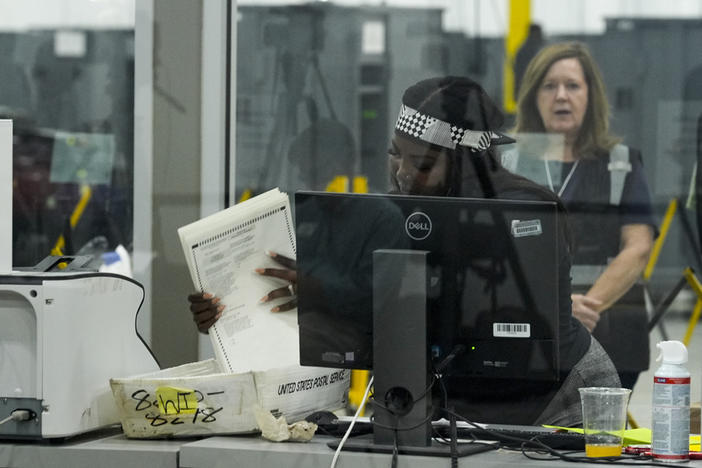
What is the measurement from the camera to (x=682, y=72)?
3697 millimetres

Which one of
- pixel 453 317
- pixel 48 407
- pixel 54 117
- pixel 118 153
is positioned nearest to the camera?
pixel 453 317

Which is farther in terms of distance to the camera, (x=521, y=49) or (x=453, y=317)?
(x=521, y=49)

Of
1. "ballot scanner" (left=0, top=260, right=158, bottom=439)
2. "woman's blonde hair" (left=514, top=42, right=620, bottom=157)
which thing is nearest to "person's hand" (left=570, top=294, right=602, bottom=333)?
"woman's blonde hair" (left=514, top=42, right=620, bottom=157)

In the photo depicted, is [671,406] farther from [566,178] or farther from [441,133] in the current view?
[566,178]

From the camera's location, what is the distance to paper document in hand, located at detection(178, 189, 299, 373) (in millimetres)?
2278

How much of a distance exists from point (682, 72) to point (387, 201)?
2.06 meters

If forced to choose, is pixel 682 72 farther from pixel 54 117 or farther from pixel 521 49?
pixel 54 117

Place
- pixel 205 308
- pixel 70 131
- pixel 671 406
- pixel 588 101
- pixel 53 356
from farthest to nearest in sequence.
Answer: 1. pixel 70 131
2. pixel 588 101
3. pixel 205 308
4. pixel 53 356
5. pixel 671 406

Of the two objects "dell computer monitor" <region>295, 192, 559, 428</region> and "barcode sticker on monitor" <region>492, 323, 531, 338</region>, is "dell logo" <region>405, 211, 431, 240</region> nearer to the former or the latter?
"dell computer monitor" <region>295, 192, 559, 428</region>

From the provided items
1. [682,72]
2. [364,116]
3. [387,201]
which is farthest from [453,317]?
[682,72]

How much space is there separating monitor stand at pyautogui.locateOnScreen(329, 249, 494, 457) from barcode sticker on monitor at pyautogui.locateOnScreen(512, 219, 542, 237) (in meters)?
0.17


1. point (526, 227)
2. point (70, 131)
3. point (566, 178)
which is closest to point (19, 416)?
point (526, 227)

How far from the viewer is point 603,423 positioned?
192cm

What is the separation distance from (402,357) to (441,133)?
2.25 feet
